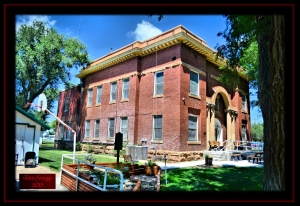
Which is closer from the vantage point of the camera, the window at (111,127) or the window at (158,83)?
the window at (158,83)

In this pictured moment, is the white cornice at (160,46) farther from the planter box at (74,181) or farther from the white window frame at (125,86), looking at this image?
the planter box at (74,181)

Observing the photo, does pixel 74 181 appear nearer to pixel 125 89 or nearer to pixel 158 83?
pixel 158 83

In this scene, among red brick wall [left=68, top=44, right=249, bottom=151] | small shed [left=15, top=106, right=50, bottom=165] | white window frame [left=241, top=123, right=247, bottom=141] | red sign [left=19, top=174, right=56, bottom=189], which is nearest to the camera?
red sign [left=19, top=174, right=56, bottom=189]

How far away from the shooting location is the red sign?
12.1 ft

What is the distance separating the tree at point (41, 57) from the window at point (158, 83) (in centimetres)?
980

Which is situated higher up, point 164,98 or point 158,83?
point 158,83

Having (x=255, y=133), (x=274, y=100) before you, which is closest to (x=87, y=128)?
(x=255, y=133)

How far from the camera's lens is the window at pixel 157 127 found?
14516 mm

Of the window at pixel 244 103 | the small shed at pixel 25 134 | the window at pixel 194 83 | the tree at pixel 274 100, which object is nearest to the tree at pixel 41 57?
the small shed at pixel 25 134

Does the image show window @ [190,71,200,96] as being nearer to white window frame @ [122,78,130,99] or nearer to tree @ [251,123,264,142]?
white window frame @ [122,78,130,99]

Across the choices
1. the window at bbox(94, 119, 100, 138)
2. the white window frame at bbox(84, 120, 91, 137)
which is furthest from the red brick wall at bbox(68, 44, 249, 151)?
the white window frame at bbox(84, 120, 91, 137)

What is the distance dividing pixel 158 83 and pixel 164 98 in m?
A: 1.28

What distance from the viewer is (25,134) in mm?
10414
